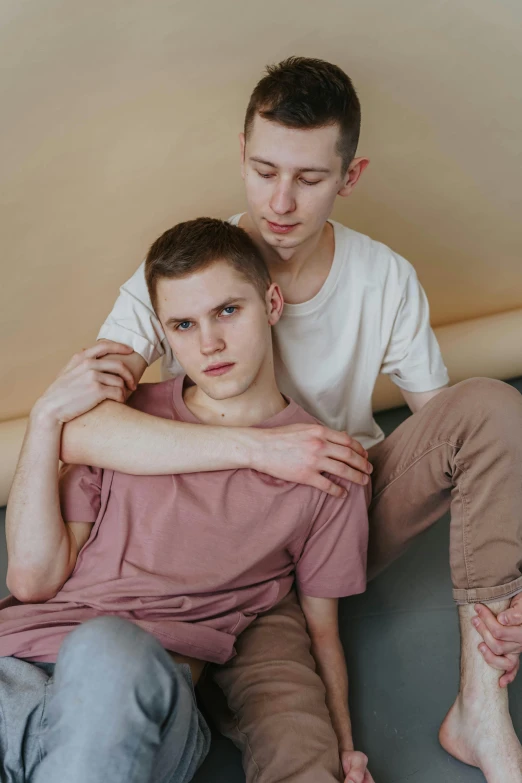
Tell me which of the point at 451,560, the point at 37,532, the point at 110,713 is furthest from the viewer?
the point at 451,560

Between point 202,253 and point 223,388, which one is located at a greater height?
point 202,253

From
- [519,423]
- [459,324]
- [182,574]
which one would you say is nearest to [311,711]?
[182,574]

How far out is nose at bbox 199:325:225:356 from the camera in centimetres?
144

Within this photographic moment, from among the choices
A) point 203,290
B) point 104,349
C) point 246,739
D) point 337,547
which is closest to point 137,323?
point 104,349

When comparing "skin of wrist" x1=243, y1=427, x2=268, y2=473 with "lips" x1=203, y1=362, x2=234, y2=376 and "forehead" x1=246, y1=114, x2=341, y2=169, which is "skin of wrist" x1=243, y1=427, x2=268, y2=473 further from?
"forehead" x1=246, y1=114, x2=341, y2=169

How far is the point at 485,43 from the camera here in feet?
6.95

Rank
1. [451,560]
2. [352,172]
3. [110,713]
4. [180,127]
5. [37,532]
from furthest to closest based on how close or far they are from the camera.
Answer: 1. [180,127]
2. [352,172]
3. [451,560]
4. [37,532]
5. [110,713]

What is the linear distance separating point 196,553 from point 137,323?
482 mm

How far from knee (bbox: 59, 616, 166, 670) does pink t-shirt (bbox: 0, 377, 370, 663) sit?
0.79ft

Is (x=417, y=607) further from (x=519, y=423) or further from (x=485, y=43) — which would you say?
(x=485, y=43)

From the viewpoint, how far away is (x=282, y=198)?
1546 mm

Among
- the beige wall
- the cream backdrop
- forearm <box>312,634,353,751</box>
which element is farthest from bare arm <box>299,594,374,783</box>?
the beige wall

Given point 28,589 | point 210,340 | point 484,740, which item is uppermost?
point 210,340

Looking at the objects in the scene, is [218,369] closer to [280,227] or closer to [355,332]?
[280,227]
